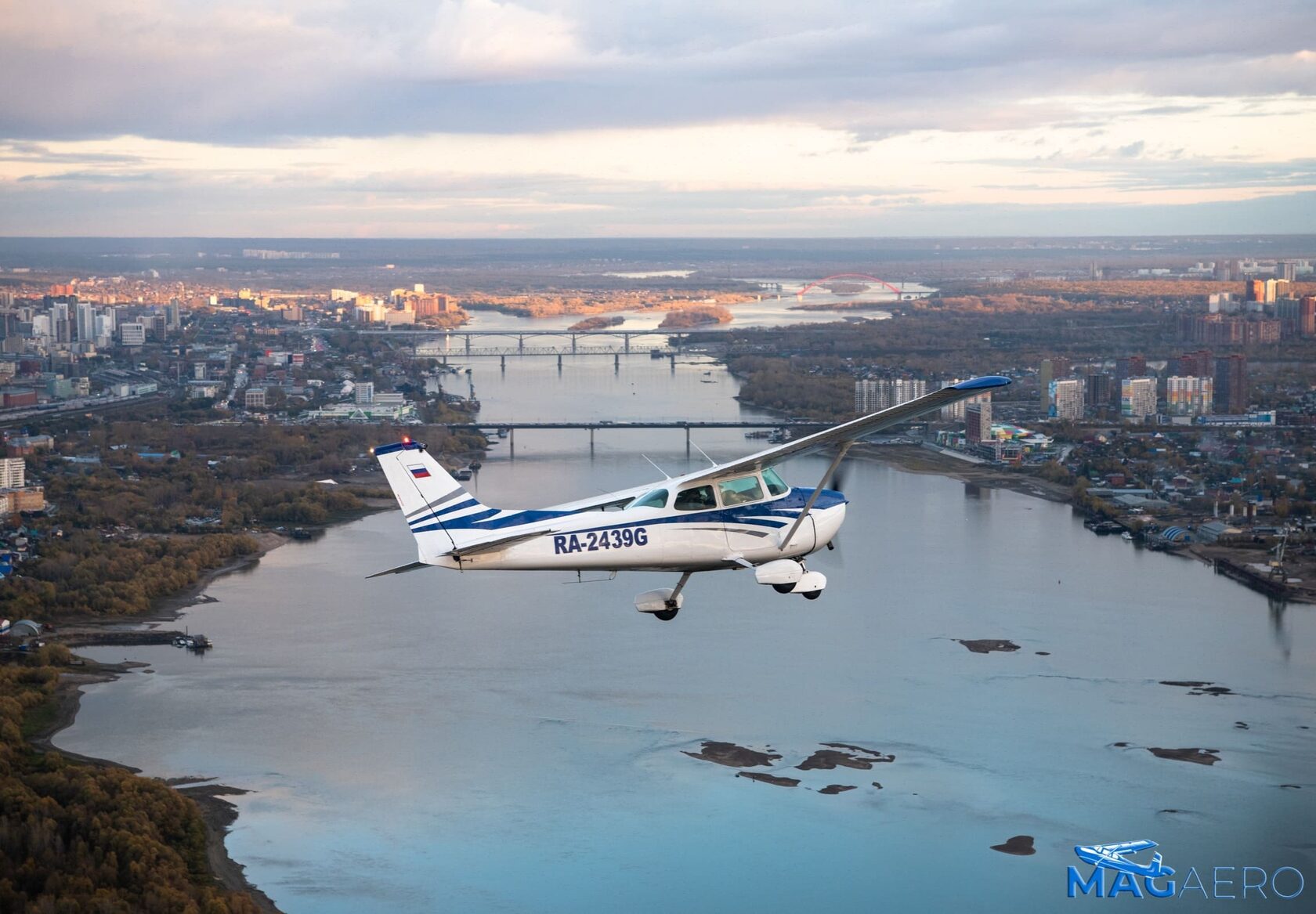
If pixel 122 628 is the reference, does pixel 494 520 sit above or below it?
above

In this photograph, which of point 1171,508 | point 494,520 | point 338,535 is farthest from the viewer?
point 1171,508

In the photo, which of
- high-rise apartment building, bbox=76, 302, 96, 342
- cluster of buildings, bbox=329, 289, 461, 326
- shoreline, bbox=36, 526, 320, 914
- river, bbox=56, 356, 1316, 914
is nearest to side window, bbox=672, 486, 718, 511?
river, bbox=56, 356, 1316, 914

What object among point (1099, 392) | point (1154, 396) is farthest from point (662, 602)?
point (1099, 392)

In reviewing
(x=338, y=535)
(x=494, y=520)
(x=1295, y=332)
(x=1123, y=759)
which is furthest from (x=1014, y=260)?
(x=494, y=520)

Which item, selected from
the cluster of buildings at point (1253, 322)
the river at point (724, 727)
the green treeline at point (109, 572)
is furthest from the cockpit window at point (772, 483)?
the cluster of buildings at point (1253, 322)

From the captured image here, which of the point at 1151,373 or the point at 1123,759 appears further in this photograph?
the point at 1151,373

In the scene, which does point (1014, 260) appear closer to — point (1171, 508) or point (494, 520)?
point (1171, 508)

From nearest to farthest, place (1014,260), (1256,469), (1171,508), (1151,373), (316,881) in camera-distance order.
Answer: (316,881)
(1171,508)
(1256,469)
(1151,373)
(1014,260)

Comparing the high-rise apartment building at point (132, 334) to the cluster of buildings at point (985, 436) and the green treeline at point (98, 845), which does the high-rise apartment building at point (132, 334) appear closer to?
the cluster of buildings at point (985, 436)
